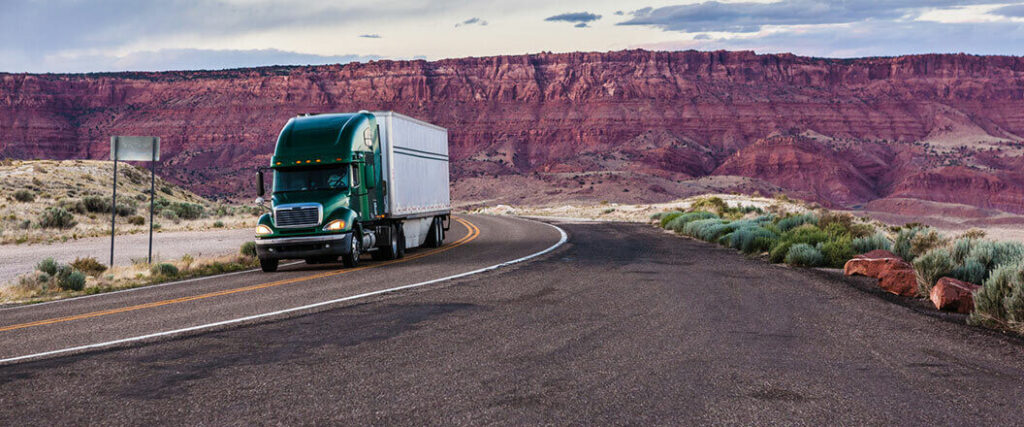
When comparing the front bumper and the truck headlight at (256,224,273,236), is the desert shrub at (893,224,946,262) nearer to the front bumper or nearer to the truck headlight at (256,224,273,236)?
the front bumper

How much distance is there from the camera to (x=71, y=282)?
1552cm

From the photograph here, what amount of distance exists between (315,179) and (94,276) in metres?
5.11

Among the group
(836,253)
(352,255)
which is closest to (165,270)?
(352,255)

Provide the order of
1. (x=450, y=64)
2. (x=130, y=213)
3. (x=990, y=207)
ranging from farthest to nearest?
(x=450, y=64), (x=990, y=207), (x=130, y=213)

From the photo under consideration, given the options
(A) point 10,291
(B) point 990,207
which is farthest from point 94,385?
(B) point 990,207

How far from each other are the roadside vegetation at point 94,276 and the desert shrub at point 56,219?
2131 centimetres

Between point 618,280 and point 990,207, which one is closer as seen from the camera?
point 618,280

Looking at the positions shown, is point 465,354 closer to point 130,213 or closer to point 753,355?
point 753,355

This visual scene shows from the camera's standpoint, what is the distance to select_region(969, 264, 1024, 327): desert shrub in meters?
8.96

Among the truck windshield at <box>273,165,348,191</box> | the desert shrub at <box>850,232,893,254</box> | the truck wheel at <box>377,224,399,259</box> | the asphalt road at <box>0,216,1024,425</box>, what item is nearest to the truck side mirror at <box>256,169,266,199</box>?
the truck windshield at <box>273,165,348,191</box>

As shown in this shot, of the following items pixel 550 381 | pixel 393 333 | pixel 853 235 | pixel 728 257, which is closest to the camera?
pixel 550 381

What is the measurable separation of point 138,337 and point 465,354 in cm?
405

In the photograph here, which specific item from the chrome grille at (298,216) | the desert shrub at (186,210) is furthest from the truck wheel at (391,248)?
the desert shrub at (186,210)

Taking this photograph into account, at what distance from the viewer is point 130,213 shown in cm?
4716
